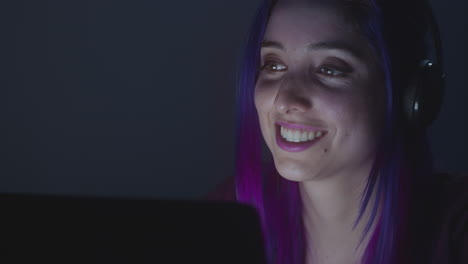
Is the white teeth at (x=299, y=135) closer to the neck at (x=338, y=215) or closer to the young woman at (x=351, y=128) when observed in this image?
the young woman at (x=351, y=128)

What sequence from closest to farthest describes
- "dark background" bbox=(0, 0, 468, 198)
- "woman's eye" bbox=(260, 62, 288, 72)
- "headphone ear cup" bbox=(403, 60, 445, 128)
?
"headphone ear cup" bbox=(403, 60, 445, 128) → "woman's eye" bbox=(260, 62, 288, 72) → "dark background" bbox=(0, 0, 468, 198)

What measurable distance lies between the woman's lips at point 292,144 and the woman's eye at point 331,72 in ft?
0.36

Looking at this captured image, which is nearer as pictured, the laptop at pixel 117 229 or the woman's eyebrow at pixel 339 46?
the laptop at pixel 117 229

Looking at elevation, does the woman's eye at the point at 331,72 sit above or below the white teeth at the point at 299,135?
above

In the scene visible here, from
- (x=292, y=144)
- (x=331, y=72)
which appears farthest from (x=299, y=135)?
(x=331, y=72)

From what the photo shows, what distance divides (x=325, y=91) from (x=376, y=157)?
184 mm

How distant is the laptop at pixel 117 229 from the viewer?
43 cm

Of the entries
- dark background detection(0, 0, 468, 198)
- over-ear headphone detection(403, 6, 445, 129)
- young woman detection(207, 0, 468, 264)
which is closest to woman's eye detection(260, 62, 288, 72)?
young woman detection(207, 0, 468, 264)

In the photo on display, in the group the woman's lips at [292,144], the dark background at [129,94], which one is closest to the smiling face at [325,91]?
the woman's lips at [292,144]

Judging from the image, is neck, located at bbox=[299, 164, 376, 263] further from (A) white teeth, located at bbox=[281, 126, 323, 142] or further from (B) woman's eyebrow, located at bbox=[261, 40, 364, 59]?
(B) woman's eyebrow, located at bbox=[261, 40, 364, 59]

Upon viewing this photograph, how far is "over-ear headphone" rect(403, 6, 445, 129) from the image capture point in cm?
84

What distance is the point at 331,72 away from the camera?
0.90 metres

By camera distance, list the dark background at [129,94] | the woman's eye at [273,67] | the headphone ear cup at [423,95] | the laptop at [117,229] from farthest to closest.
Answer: the dark background at [129,94] < the woman's eye at [273,67] < the headphone ear cup at [423,95] < the laptop at [117,229]

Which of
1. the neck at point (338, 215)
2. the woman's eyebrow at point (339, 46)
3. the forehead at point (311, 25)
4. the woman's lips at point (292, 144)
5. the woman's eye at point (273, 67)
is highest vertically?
the forehead at point (311, 25)
